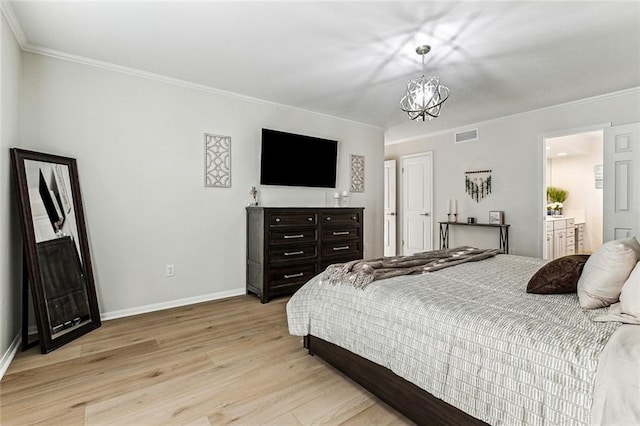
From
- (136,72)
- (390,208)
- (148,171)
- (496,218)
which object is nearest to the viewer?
(136,72)

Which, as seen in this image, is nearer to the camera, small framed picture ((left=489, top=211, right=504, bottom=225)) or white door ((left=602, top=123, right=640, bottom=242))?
white door ((left=602, top=123, right=640, bottom=242))

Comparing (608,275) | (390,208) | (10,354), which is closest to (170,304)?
(10,354)

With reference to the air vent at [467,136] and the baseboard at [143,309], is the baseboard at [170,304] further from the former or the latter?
the air vent at [467,136]

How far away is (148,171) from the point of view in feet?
11.0

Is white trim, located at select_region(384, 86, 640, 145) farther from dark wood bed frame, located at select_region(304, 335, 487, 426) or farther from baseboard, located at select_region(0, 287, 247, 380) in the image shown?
dark wood bed frame, located at select_region(304, 335, 487, 426)

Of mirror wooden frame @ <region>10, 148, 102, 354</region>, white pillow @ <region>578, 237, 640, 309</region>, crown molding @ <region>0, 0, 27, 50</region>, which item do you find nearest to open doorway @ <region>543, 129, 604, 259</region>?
white pillow @ <region>578, 237, 640, 309</region>

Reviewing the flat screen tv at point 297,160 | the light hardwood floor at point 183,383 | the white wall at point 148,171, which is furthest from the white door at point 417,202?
the light hardwood floor at point 183,383

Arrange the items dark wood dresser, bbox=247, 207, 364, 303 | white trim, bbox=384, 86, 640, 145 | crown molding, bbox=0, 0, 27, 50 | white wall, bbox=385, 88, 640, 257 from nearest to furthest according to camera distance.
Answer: crown molding, bbox=0, 0, 27, 50, dark wood dresser, bbox=247, 207, 364, 303, white trim, bbox=384, 86, 640, 145, white wall, bbox=385, 88, 640, 257

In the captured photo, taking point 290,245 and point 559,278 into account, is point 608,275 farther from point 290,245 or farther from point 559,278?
point 290,245

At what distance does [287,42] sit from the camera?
106 inches

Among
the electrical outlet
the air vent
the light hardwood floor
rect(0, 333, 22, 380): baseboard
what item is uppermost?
the air vent

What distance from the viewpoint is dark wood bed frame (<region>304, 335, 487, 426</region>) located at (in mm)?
1438

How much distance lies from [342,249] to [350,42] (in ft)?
8.35

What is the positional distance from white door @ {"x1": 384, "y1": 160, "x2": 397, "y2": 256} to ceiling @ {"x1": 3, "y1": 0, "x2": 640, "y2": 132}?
9.38 feet
